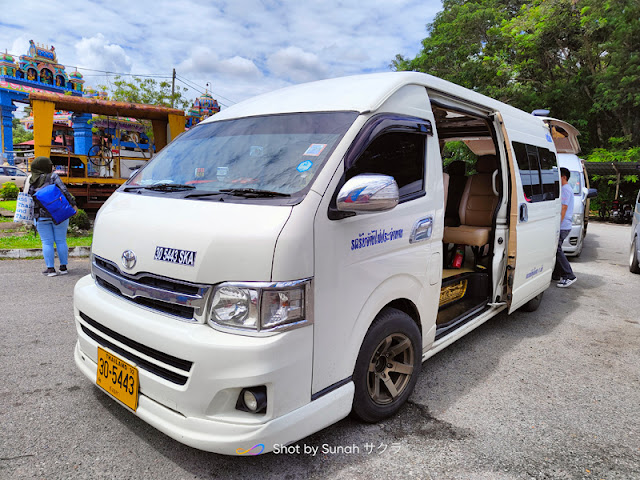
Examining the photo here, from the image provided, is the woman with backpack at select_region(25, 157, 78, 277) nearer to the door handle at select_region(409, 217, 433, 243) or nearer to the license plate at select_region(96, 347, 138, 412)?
the license plate at select_region(96, 347, 138, 412)

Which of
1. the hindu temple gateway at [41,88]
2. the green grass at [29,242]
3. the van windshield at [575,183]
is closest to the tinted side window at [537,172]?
the van windshield at [575,183]

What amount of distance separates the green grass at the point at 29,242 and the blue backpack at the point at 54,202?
8.36 ft

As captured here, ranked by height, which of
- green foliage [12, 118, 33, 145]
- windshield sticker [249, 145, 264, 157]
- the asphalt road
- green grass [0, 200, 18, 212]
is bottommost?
the asphalt road

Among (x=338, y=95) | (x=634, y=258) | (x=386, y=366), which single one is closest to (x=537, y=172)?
(x=338, y=95)

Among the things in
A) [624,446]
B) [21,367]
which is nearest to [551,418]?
[624,446]

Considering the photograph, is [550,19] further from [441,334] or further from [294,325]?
[294,325]

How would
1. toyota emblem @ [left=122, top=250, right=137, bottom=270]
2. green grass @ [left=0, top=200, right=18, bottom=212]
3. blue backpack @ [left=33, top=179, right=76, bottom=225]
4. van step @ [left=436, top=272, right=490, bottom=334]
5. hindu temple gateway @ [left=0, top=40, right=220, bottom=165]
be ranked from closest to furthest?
toyota emblem @ [left=122, top=250, right=137, bottom=270] → van step @ [left=436, top=272, right=490, bottom=334] → blue backpack @ [left=33, top=179, right=76, bottom=225] → green grass @ [left=0, top=200, right=18, bottom=212] → hindu temple gateway @ [left=0, top=40, right=220, bottom=165]

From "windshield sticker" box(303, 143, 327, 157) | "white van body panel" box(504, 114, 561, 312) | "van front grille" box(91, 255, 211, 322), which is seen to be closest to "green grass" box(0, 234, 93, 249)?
"van front grille" box(91, 255, 211, 322)

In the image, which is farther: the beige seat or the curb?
the curb

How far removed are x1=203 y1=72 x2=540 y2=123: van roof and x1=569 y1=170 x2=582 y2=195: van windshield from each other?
22.2 feet

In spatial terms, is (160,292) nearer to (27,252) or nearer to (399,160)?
(399,160)

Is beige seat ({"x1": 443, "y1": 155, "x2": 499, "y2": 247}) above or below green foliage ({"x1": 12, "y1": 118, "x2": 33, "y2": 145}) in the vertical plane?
below

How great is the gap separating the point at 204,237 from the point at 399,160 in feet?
4.31

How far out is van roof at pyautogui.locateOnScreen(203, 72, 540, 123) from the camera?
2537 millimetres
